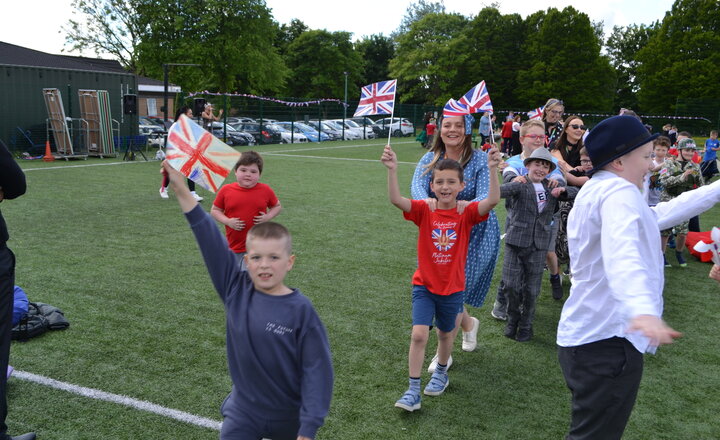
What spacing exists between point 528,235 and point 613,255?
10.7 ft

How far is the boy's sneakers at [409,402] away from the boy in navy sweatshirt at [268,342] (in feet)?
5.61

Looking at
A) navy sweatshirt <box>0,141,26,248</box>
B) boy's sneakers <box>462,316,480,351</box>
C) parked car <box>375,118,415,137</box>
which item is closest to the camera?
navy sweatshirt <box>0,141,26,248</box>

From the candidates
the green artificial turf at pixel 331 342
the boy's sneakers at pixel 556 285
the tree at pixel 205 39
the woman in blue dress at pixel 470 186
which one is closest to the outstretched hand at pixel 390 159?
the woman in blue dress at pixel 470 186

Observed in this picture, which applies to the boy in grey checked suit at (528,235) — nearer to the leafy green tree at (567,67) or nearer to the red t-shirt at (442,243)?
the red t-shirt at (442,243)

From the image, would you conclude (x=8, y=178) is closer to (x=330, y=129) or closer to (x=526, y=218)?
(x=526, y=218)

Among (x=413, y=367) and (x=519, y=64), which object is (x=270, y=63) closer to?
(x=519, y=64)

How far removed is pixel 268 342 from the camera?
2447mm

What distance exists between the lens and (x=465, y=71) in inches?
2594

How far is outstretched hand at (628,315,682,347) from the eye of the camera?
1801 mm

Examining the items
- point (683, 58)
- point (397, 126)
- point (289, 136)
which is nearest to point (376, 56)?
point (683, 58)

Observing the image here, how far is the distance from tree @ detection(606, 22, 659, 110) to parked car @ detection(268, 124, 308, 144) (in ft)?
165

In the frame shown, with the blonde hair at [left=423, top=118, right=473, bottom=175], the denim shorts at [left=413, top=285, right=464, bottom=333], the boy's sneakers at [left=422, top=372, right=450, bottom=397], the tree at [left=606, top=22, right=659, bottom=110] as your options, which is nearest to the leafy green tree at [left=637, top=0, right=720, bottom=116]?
the tree at [left=606, top=22, right=659, bottom=110]

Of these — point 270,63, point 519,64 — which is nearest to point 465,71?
point 519,64

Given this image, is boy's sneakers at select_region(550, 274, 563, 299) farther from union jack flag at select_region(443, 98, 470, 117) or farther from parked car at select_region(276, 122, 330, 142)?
parked car at select_region(276, 122, 330, 142)
